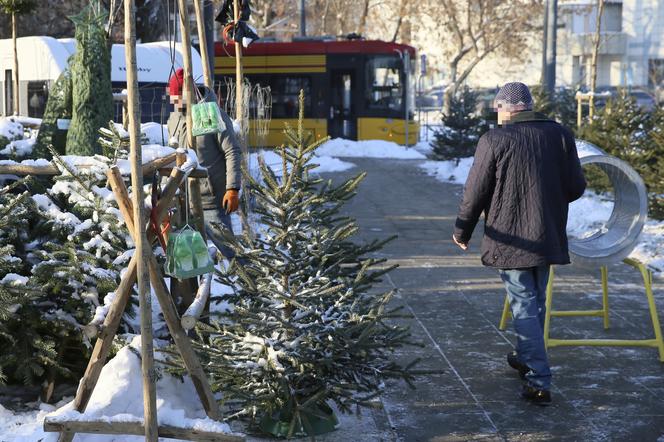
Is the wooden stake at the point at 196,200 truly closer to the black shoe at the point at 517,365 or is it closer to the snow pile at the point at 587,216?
the black shoe at the point at 517,365

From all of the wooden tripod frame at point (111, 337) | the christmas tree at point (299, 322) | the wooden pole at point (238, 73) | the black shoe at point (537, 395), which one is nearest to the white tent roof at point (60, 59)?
the wooden pole at point (238, 73)

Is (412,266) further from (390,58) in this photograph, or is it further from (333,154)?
(390,58)

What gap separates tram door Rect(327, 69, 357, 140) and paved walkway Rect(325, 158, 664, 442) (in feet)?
59.2

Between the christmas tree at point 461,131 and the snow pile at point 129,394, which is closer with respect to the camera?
the snow pile at point 129,394

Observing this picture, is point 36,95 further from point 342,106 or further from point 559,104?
point 559,104

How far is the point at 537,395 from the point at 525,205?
3.40 ft

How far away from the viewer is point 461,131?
2145 centimetres

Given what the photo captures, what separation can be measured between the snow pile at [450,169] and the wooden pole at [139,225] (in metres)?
15.3

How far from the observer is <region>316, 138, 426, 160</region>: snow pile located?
25953 mm

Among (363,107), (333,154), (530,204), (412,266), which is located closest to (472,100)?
(333,154)

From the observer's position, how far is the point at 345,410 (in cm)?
479

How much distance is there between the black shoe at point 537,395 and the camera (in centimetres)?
548

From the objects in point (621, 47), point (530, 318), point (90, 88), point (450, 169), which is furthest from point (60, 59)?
point (621, 47)

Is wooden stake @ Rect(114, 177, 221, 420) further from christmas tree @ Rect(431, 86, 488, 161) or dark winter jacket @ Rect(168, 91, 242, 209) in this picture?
christmas tree @ Rect(431, 86, 488, 161)
